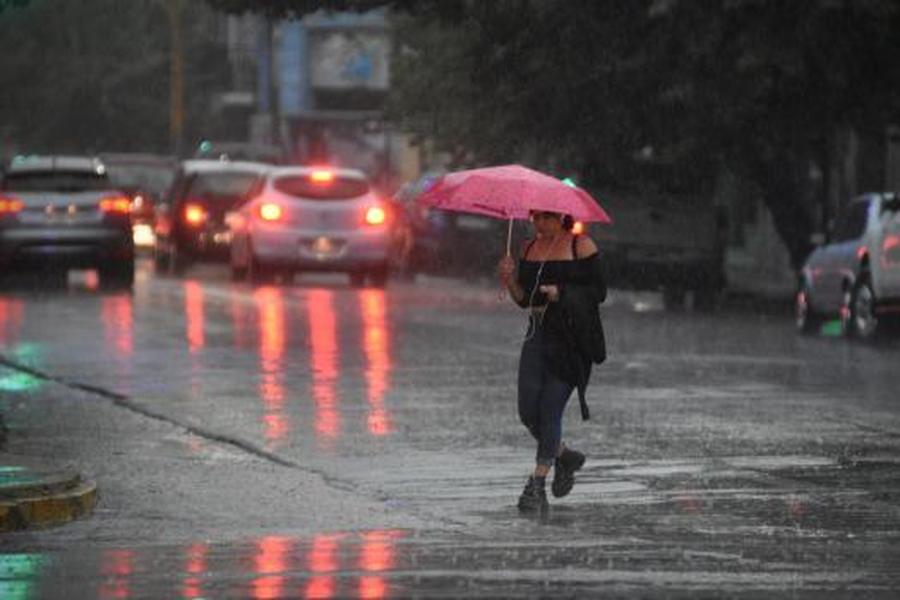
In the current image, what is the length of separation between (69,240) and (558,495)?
22917 mm

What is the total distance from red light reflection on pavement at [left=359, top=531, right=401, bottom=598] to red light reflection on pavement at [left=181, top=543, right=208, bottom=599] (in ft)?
2.05

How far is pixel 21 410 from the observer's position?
62.5 ft

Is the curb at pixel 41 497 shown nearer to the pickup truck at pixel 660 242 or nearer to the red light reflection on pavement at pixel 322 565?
the red light reflection on pavement at pixel 322 565

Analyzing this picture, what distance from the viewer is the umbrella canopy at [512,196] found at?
1341 cm

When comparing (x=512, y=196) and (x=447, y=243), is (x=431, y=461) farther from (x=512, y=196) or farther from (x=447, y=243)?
(x=447, y=243)

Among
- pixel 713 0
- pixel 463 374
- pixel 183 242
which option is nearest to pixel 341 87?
pixel 183 242

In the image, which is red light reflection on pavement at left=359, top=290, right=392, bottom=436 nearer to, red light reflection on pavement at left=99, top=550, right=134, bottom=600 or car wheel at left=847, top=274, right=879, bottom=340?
car wheel at left=847, top=274, right=879, bottom=340

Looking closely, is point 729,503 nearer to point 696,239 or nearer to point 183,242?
point 696,239

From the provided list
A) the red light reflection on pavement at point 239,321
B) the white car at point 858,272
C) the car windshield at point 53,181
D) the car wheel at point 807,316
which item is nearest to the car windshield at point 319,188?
the car windshield at point 53,181

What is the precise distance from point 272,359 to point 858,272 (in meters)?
7.37

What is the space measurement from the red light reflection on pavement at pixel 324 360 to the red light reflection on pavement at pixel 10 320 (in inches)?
114

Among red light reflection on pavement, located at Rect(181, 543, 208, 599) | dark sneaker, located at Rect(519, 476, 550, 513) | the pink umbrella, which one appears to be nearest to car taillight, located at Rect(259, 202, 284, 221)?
the pink umbrella

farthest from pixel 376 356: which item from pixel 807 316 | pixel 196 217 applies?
pixel 196 217

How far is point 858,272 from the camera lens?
28125mm
